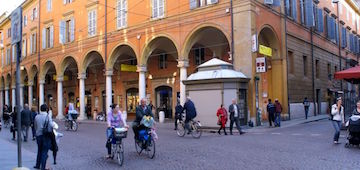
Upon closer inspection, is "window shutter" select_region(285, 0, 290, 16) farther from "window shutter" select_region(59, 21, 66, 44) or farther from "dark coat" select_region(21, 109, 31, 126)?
"window shutter" select_region(59, 21, 66, 44)

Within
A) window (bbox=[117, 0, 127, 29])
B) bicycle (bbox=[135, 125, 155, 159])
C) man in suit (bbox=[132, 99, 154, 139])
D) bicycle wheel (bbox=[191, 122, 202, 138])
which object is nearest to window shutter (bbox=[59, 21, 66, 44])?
window (bbox=[117, 0, 127, 29])

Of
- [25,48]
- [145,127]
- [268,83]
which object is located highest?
[25,48]

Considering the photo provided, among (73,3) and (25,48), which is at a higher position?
(73,3)

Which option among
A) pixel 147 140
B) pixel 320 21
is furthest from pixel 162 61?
pixel 147 140

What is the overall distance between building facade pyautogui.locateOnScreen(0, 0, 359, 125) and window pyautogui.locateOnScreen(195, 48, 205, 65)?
74 millimetres

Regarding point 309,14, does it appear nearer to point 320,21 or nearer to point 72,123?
point 320,21

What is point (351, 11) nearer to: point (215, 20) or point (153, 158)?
point (215, 20)

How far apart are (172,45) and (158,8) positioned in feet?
10.5

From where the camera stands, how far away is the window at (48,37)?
35094 millimetres

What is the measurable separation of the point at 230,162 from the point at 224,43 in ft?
53.2

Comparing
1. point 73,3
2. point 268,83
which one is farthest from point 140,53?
point 73,3

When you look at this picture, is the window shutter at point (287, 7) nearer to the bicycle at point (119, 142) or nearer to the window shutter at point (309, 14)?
the window shutter at point (309, 14)

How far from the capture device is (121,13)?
88.2 ft

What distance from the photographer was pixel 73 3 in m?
32.1
